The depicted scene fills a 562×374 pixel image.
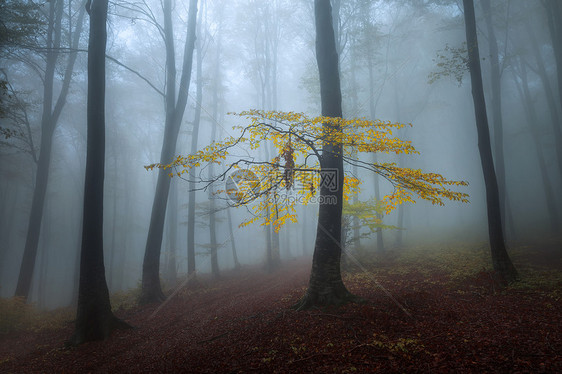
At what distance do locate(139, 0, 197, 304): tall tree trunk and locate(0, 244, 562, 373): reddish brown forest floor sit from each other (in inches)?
61.8

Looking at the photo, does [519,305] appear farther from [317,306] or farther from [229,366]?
[229,366]

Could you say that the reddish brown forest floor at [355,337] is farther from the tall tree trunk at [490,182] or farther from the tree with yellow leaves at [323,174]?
the tree with yellow leaves at [323,174]

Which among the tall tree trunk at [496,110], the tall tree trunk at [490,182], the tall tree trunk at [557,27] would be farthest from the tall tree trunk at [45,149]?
the tall tree trunk at [557,27]

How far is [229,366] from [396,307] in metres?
3.56

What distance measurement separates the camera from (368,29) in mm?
15391

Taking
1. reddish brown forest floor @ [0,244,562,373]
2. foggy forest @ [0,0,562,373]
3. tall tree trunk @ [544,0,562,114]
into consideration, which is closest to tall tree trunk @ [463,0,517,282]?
foggy forest @ [0,0,562,373]

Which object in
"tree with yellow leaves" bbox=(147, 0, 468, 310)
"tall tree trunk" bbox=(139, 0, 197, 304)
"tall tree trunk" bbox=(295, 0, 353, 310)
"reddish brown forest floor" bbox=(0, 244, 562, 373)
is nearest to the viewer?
"reddish brown forest floor" bbox=(0, 244, 562, 373)

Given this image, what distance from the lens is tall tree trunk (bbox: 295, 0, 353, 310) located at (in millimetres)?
5848

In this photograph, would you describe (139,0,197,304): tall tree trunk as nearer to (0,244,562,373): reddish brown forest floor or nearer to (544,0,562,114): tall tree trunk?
(0,244,562,373): reddish brown forest floor

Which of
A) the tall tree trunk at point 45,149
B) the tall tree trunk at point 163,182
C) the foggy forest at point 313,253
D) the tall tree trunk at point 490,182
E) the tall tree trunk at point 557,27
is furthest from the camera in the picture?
the tall tree trunk at point 557,27

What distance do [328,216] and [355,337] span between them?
8.71 ft

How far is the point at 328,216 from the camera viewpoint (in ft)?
20.2

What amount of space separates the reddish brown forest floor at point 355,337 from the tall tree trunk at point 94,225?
50 centimetres

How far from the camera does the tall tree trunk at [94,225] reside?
6.29m
